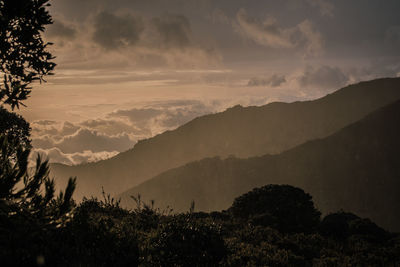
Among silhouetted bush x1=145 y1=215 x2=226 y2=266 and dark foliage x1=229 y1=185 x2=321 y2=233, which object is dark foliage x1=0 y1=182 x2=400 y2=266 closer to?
silhouetted bush x1=145 y1=215 x2=226 y2=266

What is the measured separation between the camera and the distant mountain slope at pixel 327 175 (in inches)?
3996

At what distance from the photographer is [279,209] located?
27.4 metres

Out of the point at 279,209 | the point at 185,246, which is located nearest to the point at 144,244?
the point at 185,246

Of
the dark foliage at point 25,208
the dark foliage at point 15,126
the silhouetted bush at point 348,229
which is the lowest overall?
the silhouetted bush at point 348,229

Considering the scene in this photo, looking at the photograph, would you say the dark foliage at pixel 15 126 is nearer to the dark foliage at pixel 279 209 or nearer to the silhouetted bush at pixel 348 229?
the dark foliage at pixel 279 209

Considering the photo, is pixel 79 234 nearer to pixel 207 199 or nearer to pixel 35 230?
pixel 35 230

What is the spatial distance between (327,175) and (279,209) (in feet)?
320

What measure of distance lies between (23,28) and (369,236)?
21266mm

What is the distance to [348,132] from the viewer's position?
440 feet

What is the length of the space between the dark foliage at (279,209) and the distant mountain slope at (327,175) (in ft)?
223

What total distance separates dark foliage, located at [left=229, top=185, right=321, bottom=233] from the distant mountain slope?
6794cm

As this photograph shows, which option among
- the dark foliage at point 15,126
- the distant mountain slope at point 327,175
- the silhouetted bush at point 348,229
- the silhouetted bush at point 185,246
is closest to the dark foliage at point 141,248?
the silhouetted bush at point 185,246

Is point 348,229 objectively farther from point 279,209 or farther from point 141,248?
point 141,248

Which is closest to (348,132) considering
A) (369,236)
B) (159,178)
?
(159,178)
